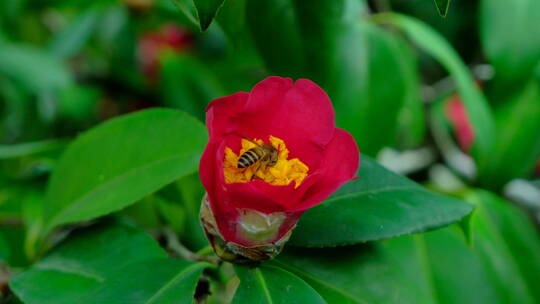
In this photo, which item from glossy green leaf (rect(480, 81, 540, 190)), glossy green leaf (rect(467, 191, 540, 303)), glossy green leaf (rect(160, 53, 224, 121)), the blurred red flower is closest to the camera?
glossy green leaf (rect(467, 191, 540, 303))

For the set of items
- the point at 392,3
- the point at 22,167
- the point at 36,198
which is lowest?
the point at 22,167

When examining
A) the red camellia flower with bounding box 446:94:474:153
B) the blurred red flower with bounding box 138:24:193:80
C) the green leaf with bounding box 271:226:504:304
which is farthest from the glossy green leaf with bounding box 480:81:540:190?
the blurred red flower with bounding box 138:24:193:80

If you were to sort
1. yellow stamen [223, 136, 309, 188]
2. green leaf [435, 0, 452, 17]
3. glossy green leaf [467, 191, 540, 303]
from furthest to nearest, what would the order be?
glossy green leaf [467, 191, 540, 303]
yellow stamen [223, 136, 309, 188]
green leaf [435, 0, 452, 17]

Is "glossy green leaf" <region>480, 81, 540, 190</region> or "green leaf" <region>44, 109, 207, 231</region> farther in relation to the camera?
"glossy green leaf" <region>480, 81, 540, 190</region>

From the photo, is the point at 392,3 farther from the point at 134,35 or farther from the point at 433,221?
the point at 433,221

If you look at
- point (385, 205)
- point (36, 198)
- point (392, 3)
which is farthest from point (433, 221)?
point (392, 3)

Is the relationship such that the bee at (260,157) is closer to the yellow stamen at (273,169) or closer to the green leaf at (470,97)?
the yellow stamen at (273,169)

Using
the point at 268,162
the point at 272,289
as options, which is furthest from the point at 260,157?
the point at 272,289

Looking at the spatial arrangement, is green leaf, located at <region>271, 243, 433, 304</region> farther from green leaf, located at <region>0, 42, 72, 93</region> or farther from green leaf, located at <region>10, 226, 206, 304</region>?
green leaf, located at <region>0, 42, 72, 93</region>
